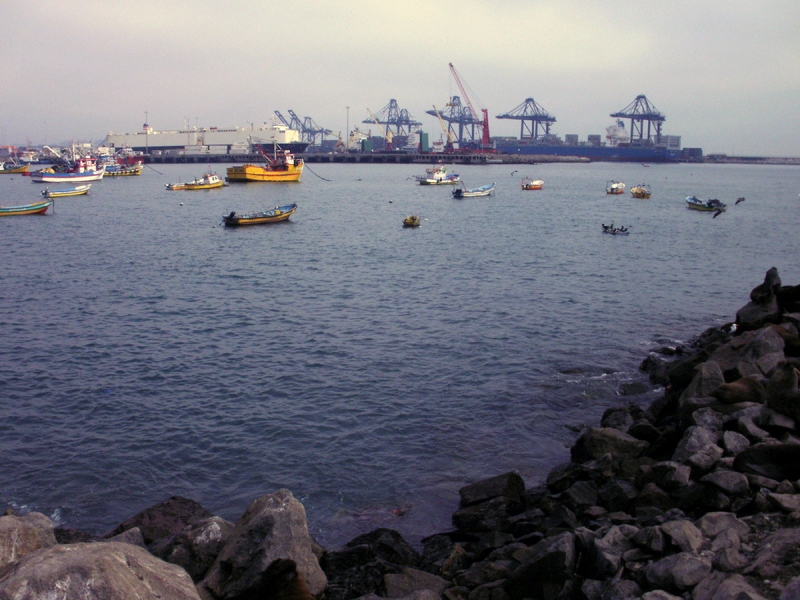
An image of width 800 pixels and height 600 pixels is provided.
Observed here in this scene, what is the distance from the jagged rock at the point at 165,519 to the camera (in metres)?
7.09

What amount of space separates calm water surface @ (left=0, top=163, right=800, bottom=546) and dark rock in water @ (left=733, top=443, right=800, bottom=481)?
300 centimetres

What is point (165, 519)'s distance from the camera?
24.0ft

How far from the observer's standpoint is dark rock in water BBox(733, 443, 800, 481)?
6.37 metres

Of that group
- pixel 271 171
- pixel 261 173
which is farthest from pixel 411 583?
pixel 271 171

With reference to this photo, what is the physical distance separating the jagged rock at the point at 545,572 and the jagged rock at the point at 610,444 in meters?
3.04

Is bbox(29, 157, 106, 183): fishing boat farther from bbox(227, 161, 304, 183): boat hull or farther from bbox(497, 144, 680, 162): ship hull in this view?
bbox(497, 144, 680, 162): ship hull

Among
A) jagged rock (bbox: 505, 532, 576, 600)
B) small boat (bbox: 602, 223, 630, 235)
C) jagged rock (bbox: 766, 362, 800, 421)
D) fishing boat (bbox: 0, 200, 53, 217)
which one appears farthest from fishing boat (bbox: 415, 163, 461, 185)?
jagged rock (bbox: 505, 532, 576, 600)

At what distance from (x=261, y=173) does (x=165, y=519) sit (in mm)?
67208

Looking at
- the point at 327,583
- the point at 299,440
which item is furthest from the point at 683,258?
the point at 327,583

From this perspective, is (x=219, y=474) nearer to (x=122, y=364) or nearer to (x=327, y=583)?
(x=327, y=583)

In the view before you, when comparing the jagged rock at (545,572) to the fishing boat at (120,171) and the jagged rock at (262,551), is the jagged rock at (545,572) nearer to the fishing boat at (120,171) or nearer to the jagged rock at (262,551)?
the jagged rock at (262,551)

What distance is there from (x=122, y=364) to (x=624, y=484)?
1044 centimetres

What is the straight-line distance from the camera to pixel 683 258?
27516mm

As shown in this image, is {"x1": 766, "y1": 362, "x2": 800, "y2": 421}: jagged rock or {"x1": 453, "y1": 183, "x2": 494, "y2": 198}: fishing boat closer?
{"x1": 766, "y1": 362, "x2": 800, "y2": 421}: jagged rock
